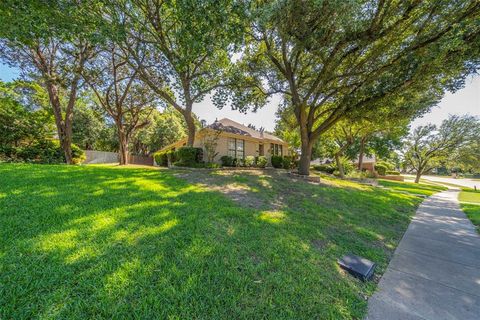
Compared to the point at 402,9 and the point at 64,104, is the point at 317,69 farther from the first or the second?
the point at 64,104

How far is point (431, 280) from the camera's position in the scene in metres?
2.40

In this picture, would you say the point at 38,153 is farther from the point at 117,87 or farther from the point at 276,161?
the point at 276,161

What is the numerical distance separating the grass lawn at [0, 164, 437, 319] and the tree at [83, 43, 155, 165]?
10011 millimetres

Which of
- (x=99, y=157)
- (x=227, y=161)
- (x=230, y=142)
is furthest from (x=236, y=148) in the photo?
(x=99, y=157)

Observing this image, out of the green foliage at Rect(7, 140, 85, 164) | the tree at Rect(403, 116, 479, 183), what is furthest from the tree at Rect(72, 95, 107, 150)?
the tree at Rect(403, 116, 479, 183)

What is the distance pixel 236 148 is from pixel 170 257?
44.3ft

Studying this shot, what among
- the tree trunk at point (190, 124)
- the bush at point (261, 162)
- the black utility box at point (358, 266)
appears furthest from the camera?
the bush at point (261, 162)

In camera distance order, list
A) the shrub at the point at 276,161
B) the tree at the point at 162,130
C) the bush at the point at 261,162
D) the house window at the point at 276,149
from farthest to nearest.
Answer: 1. the tree at the point at 162,130
2. the house window at the point at 276,149
3. the shrub at the point at 276,161
4. the bush at the point at 261,162

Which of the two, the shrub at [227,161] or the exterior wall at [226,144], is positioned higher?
the exterior wall at [226,144]

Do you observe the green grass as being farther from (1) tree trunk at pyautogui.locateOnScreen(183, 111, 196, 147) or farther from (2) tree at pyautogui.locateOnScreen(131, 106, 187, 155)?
(2) tree at pyautogui.locateOnScreen(131, 106, 187, 155)

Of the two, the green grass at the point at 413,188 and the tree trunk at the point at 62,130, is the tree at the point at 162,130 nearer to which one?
the tree trunk at the point at 62,130

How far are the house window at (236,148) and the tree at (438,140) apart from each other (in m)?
23.1

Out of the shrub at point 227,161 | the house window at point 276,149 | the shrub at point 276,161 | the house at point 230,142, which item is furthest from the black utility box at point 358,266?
the house window at point 276,149

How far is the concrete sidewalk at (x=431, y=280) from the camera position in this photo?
187 cm
